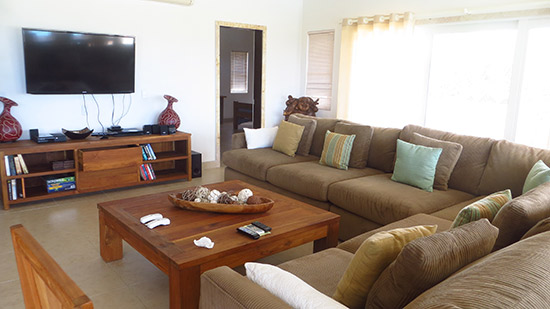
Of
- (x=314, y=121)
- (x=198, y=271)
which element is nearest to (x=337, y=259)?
(x=198, y=271)

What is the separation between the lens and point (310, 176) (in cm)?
375

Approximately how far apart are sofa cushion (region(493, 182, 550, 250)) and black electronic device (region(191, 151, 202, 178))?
4061mm

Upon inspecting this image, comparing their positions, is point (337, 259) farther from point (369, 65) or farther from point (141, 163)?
point (369, 65)

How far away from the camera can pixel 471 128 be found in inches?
188

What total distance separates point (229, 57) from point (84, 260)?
8038mm

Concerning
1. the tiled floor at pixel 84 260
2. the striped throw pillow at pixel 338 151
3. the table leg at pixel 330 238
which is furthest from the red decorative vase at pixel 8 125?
the table leg at pixel 330 238

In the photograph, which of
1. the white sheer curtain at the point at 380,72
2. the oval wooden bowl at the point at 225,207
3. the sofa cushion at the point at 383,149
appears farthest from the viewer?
the white sheer curtain at the point at 380,72

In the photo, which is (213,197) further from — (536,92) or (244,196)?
(536,92)

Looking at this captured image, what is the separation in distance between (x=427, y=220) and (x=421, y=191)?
0.64 meters

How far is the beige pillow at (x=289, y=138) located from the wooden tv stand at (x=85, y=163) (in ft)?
4.06

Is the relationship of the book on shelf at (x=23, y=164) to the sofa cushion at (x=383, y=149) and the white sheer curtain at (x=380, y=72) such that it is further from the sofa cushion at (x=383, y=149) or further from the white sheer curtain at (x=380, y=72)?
the white sheer curtain at (x=380, y=72)

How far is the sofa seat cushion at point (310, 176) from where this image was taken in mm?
3635

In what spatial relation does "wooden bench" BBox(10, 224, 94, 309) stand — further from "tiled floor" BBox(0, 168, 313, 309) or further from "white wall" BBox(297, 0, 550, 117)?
"white wall" BBox(297, 0, 550, 117)

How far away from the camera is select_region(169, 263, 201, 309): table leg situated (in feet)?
6.92
